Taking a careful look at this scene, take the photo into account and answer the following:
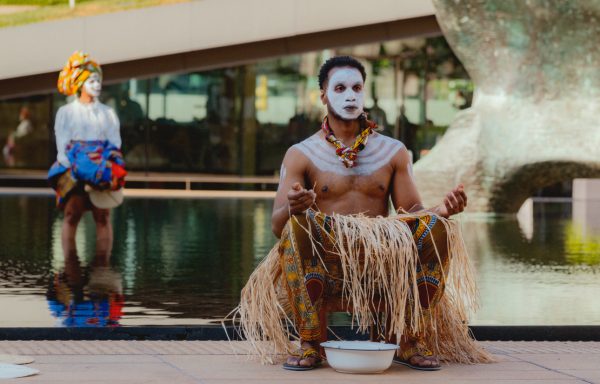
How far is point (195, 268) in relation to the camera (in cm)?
1182

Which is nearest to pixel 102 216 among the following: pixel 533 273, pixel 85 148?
pixel 85 148

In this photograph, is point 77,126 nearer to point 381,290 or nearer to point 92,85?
point 92,85

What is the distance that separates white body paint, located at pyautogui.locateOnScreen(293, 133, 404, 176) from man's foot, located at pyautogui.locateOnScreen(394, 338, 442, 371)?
0.84 metres

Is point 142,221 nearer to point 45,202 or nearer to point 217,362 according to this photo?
point 45,202

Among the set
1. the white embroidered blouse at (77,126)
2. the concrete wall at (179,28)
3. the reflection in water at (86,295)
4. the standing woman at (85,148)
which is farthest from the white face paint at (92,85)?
the concrete wall at (179,28)

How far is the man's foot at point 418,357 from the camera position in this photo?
19.8 ft

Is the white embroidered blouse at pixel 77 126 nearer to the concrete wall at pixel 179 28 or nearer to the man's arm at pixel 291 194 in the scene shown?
the man's arm at pixel 291 194

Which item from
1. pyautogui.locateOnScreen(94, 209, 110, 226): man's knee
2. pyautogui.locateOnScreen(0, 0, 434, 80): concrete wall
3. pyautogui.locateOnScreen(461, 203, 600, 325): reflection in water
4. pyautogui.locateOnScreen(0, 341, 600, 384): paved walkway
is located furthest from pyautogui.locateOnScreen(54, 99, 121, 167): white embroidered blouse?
pyautogui.locateOnScreen(0, 0, 434, 80): concrete wall

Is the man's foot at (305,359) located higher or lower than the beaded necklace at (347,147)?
lower

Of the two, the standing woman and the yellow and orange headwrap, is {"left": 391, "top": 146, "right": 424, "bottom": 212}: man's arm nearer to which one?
the standing woman

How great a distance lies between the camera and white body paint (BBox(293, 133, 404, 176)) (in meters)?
6.44

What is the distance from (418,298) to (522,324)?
1.93 m

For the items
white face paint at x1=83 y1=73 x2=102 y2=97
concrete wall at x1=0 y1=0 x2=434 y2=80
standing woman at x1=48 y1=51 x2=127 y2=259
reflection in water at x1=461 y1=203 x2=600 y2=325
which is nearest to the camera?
reflection in water at x1=461 y1=203 x2=600 y2=325

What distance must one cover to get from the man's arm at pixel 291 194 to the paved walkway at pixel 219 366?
25.6 inches
